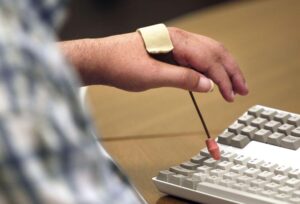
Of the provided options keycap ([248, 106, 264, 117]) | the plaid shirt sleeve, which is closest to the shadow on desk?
keycap ([248, 106, 264, 117])

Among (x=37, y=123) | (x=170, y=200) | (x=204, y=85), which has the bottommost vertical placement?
(x=170, y=200)

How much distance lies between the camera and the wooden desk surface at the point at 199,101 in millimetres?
1184

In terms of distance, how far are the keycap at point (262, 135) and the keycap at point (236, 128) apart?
3 centimetres

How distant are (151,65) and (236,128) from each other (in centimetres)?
15

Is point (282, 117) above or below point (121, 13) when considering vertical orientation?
above

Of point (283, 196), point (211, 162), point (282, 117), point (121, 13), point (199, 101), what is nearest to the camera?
point (283, 196)

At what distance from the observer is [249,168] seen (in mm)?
1021

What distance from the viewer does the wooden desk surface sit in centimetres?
118

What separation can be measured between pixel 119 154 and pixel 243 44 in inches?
18.3

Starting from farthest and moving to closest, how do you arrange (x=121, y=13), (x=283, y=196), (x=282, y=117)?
(x=121, y=13) → (x=282, y=117) → (x=283, y=196)

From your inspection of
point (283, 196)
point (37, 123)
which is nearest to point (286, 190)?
point (283, 196)

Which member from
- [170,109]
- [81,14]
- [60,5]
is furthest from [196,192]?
[81,14]

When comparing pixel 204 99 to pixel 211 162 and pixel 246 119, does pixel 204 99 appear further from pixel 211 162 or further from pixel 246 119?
pixel 211 162

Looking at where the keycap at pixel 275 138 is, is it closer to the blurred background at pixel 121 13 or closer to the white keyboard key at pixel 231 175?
the white keyboard key at pixel 231 175
